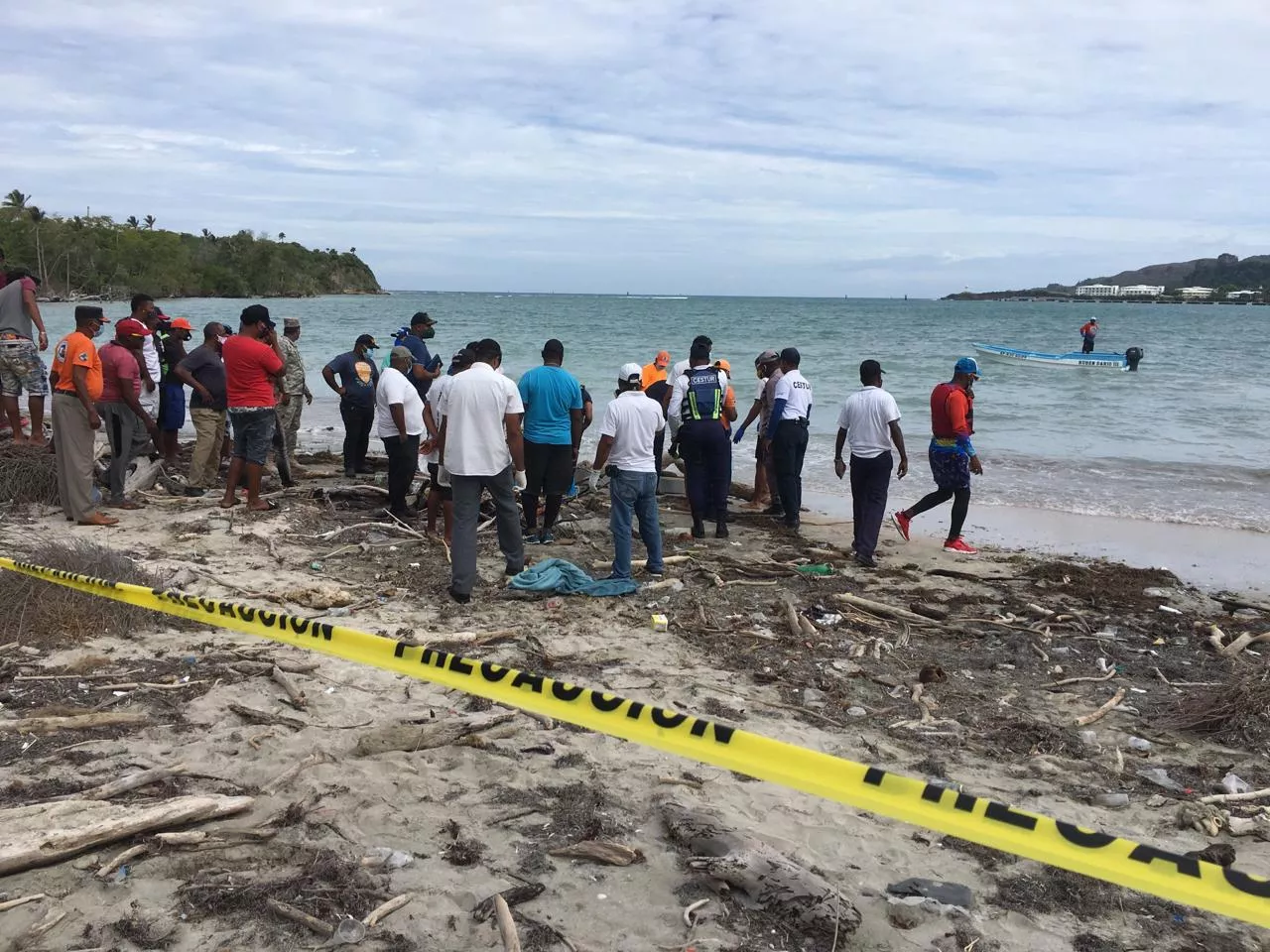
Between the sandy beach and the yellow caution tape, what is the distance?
64 cm

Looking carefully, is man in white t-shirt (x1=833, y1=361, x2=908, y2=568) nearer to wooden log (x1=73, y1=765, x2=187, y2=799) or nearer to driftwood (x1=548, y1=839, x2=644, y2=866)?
driftwood (x1=548, y1=839, x2=644, y2=866)

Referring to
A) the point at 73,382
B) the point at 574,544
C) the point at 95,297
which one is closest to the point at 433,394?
the point at 574,544

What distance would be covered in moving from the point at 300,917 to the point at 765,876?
1.57 metres

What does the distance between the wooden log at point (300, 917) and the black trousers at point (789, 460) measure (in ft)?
23.2

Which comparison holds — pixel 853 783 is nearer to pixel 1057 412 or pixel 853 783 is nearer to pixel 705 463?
pixel 705 463

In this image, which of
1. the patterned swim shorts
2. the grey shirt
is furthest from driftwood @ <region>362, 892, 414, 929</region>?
the grey shirt

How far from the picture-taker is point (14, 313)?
33.0ft

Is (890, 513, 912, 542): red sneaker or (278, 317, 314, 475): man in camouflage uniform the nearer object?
(890, 513, 912, 542): red sneaker

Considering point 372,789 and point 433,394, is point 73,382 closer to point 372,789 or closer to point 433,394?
point 433,394

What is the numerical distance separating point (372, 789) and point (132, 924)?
109 cm

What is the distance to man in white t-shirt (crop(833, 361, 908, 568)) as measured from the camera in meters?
8.35

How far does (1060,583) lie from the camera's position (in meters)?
7.99

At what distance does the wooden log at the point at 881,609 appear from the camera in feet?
22.4

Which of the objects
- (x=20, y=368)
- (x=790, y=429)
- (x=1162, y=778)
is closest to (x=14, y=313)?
(x=20, y=368)
